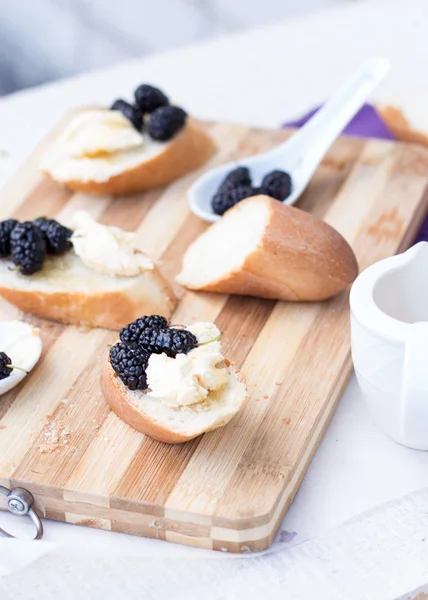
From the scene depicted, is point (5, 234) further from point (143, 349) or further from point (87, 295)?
point (143, 349)

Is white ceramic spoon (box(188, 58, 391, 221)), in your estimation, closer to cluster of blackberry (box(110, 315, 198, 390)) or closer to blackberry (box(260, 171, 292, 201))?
blackberry (box(260, 171, 292, 201))

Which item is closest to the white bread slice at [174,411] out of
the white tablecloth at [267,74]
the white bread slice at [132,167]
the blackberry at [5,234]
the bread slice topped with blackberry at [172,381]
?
the bread slice topped with blackberry at [172,381]

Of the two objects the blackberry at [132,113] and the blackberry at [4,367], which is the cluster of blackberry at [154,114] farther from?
the blackberry at [4,367]

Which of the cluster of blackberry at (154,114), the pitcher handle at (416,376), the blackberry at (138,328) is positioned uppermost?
the blackberry at (138,328)

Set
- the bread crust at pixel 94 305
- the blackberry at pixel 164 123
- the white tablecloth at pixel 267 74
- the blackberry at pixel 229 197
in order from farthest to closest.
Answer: the white tablecloth at pixel 267 74
the blackberry at pixel 164 123
the blackberry at pixel 229 197
the bread crust at pixel 94 305

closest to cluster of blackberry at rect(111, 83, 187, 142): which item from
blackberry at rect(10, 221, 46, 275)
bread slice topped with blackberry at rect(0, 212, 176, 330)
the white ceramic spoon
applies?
the white ceramic spoon

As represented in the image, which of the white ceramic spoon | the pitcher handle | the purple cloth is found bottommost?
the purple cloth

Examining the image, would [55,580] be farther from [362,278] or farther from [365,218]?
[365,218]
